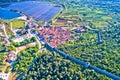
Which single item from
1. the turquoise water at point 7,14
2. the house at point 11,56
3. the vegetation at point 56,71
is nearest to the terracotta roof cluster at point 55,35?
the house at point 11,56

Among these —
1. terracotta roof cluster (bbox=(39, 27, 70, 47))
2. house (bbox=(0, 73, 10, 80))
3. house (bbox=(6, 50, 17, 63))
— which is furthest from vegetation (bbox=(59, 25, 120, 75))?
house (bbox=(0, 73, 10, 80))

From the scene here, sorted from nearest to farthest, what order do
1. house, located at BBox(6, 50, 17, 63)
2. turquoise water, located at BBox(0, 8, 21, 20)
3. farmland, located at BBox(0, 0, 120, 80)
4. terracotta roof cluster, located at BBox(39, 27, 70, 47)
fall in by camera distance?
farmland, located at BBox(0, 0, 120, 80) → house, located at BBox(6, 50, 17, 63) → terracotta roof cluster, located at BBox(39, 27, 70, 47) → turquoise water, located at BBox(0, 8, 21, 20)

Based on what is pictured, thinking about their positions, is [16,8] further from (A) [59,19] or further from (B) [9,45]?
(B) [9,45]

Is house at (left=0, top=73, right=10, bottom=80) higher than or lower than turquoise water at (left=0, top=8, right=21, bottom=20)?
lower

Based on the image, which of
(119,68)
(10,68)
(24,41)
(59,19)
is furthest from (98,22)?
(10,68)

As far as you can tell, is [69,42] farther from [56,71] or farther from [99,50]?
[56,71]

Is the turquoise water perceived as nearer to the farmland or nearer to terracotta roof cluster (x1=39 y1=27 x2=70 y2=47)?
the farmland

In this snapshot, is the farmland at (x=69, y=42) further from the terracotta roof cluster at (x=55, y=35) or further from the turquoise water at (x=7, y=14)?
the turquoise water at (x=7, y=14)

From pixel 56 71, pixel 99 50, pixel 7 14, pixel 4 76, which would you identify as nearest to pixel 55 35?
pixel 99 50
